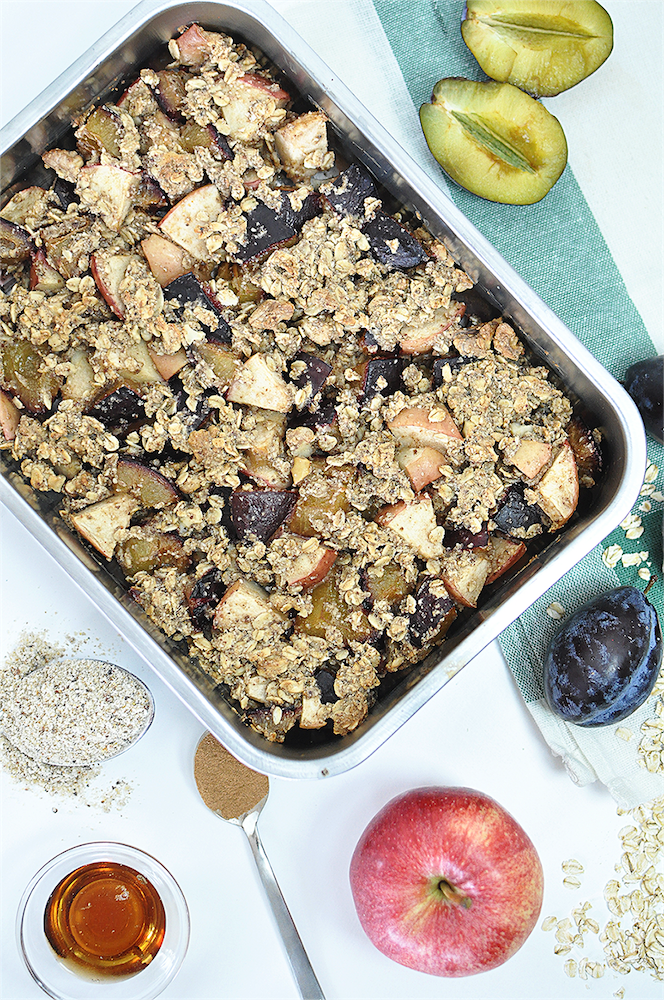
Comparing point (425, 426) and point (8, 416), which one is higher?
point (8, 416)

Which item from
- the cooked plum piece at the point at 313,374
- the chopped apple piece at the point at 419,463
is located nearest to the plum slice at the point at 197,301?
the cooked plum piece at the point at 313,374

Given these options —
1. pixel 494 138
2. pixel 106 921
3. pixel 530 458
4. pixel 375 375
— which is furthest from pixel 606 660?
pixel 106 921

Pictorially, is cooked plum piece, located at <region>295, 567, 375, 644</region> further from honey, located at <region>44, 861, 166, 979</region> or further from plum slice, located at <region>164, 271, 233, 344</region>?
honey, located at <region>44, 861, 166, 979</region>

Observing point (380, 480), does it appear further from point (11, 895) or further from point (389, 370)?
point (11, 895)

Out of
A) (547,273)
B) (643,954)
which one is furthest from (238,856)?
(547,273)

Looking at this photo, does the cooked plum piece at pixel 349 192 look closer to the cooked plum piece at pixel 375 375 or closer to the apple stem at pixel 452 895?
the cooked plum piece at pixel 375 375

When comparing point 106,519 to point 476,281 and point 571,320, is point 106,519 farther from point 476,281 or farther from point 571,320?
point 571,320
